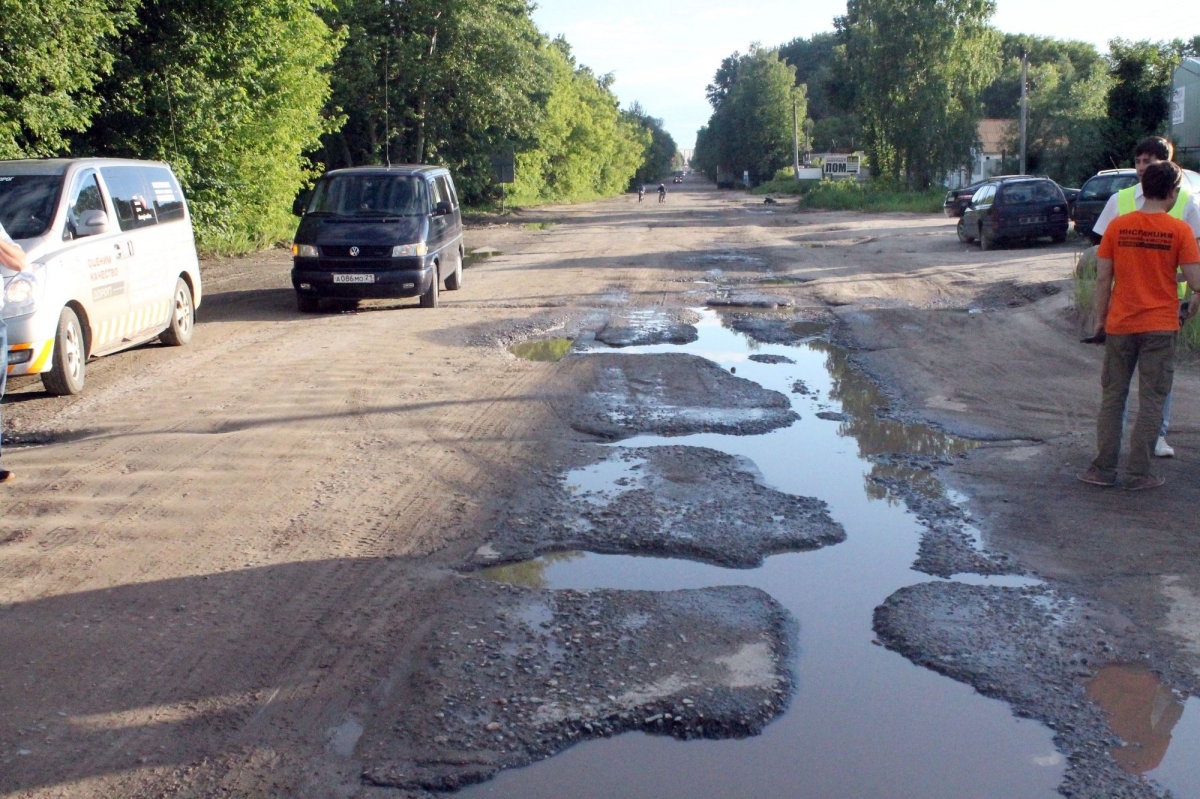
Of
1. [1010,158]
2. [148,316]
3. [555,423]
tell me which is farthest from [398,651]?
[1010,158]

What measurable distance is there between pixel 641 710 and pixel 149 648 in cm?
196

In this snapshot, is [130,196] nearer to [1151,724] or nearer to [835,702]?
[835,702]

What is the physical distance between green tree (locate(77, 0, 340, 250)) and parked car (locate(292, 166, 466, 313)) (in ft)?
21.7

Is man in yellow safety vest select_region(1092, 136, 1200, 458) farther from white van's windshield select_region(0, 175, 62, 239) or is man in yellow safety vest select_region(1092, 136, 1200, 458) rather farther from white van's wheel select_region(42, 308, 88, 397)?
white van's windshield select_region(0, 175, 62, 239)

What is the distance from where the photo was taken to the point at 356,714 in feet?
12.1

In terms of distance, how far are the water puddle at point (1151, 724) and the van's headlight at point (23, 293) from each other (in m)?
7.56

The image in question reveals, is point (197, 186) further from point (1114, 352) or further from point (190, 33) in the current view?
point (1114, 352)

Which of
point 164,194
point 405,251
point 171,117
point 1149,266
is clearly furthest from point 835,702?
point 171,117

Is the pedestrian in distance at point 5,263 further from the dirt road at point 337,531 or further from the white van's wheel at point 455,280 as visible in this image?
the white van's wheel at point 455,280

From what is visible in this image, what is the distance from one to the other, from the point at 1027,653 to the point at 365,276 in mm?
10833

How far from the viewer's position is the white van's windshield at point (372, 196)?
14219 mm

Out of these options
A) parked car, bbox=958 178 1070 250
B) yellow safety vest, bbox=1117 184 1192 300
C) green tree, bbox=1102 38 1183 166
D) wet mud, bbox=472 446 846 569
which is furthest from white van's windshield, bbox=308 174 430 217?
green tree, bbox=1102 38 1183 166

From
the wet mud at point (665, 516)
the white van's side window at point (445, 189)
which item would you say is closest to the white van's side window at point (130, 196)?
the white van's side window at point (445, 189)

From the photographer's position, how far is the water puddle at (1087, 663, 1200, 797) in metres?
3.46
